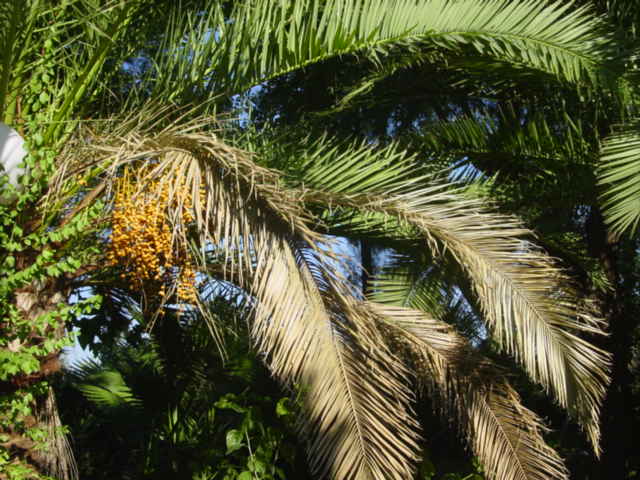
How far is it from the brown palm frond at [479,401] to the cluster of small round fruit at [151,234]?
1300 millimetres

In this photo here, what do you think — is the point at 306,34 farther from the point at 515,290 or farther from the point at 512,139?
the point at 512,139

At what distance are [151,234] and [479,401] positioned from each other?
2279mm

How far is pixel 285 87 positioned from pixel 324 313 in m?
5.66

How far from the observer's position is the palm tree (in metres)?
3.20

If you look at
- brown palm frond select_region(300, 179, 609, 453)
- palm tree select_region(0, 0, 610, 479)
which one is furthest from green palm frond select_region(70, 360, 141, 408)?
brown palm frond select_region(300, 179, 609, 453)

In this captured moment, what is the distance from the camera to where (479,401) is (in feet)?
13.9

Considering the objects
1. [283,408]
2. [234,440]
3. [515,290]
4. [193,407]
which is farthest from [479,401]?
[193,407]

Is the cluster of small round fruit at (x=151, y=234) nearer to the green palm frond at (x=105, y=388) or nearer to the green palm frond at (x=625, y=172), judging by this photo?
the green palm frond at (x=625, y=172)

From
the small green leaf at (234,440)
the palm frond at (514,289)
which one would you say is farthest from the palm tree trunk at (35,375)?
the palm frond at (514,289)

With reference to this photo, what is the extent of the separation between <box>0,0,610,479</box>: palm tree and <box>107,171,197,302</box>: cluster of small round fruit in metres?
0.01

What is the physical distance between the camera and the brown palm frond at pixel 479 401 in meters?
4.05

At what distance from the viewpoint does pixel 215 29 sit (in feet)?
12.2

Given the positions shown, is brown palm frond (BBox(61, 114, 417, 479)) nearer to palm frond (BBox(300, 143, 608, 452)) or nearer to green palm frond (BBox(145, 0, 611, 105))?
palm frond (BBox(300, 143, 608, 452))

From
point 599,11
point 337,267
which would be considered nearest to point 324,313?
point 337,267
